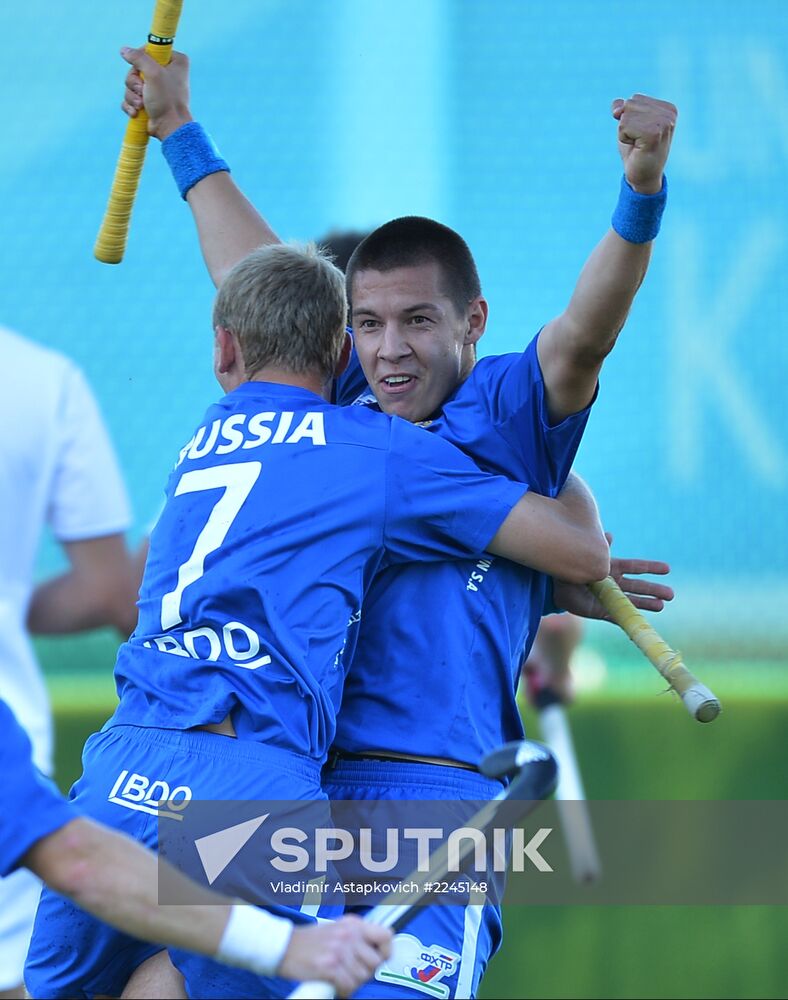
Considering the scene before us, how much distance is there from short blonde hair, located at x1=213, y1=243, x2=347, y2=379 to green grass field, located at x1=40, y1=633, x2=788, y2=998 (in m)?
3.71

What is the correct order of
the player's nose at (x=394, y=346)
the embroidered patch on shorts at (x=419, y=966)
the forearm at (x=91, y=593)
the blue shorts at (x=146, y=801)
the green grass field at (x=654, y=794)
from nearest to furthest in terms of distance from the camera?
the blue shorts at (x=146, y=801), the embroidered patch on shorts at (x=419, y=966), the player's nose at (x=394, y=346), the forearm at (x=91, y=593), the green grass field at (x=654, y=794)

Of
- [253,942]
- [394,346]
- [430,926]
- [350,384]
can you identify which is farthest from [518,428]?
[253,942]

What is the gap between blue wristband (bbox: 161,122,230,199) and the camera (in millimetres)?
3293

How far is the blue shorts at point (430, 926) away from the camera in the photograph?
2.42 meters

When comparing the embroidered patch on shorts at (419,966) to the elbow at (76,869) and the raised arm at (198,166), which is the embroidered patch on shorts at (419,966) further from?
the raised arm at (198,166)

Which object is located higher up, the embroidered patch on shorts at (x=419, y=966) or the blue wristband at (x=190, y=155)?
the blue wristband at (x=190, y=155)

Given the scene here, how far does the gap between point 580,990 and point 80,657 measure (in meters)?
2.71

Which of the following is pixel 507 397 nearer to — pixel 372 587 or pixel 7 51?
pixel 372 587

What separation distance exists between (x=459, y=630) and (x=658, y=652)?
360mm

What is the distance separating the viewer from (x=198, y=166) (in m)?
3.29

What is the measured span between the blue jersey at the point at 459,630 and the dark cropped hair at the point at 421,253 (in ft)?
0.94

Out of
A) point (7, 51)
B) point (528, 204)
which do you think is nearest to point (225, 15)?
point (7, 51)

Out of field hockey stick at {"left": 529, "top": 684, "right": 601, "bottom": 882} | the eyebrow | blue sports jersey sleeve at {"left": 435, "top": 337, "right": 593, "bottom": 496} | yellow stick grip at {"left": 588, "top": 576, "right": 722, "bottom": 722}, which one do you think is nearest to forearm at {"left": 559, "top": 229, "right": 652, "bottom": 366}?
blue sports jersey sleeve at {"left": 435, "top": 337, "right": 593, "bottom": 496}

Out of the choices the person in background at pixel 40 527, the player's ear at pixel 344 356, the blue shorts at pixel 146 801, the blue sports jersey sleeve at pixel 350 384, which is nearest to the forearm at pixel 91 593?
the person in background at pixel 40 527
